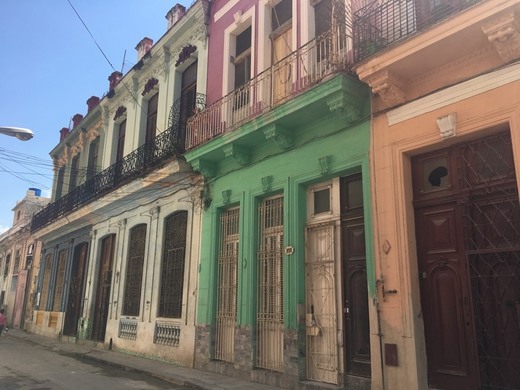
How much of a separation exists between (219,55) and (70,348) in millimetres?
9451

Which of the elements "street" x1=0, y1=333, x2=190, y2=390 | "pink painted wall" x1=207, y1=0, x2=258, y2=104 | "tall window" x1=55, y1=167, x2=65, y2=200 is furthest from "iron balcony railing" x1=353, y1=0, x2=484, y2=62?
"tall window" x1=55, y1=167, x2=65, y2=200

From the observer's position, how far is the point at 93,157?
17781 millimetres

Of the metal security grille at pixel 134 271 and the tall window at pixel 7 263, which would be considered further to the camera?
the tall window at pixel 7 263

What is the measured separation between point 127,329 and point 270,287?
5798 mm

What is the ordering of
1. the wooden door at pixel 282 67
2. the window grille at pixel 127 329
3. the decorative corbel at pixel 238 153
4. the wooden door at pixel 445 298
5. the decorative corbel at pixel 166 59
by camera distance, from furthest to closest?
the decorative corbel at pixel 166 59 < the window grille at pixel 127 329 < the decorative corbel at pixel 238 153 < the wooden door at pixel 282 67 < the wooden door at pixel 445 298

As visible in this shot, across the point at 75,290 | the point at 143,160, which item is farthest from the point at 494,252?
the point at 75,290

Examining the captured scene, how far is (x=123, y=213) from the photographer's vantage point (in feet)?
44.7

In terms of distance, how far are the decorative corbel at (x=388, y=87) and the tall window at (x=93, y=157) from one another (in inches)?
518

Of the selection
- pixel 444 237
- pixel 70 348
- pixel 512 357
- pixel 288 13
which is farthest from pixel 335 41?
pixel 70 348

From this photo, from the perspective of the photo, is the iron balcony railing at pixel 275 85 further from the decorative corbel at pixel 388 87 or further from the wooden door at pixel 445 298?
the wooden door at pixel 445 298

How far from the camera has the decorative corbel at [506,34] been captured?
4.86 metres

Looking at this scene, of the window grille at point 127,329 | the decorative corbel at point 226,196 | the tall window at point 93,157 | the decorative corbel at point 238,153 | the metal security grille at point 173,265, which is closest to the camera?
the decorative corbel at point 238,153

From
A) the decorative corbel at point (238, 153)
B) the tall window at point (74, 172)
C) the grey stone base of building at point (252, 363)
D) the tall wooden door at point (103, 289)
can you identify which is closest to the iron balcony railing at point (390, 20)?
the decorative corbel at point (238, 153)

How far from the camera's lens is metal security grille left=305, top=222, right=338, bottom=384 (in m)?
6.83
